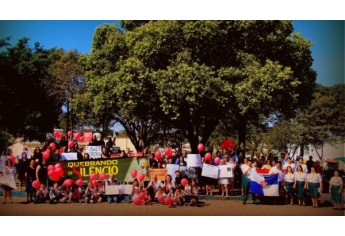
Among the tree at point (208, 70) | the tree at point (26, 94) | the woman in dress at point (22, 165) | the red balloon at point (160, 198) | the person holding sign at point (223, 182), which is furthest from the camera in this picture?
the tree at point (26, 94)

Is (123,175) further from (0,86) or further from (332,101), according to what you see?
(332,101)

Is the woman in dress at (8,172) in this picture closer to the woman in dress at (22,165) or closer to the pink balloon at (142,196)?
the woman in dress at (22,165)

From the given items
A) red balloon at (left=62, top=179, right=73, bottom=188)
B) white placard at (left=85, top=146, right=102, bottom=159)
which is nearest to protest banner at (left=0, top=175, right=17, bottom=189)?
red balloon at (left=62, top=179, right=73, bottom=188)

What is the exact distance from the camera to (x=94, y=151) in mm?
16469

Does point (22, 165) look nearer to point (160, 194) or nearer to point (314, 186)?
point (160, 194)

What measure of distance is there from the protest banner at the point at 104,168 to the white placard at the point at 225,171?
2.62m

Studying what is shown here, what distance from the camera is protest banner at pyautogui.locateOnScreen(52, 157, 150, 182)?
15.2 meters

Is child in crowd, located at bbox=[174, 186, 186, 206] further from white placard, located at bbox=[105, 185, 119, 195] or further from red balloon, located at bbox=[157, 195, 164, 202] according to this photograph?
white placard, located at bbox=[105, 185, 119, 195]

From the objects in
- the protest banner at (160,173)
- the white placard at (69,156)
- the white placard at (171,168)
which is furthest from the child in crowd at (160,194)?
the white placard at (69,156)

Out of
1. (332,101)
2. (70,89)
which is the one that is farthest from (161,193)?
(332,101)

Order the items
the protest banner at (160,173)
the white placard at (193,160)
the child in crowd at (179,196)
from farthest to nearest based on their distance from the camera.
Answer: the white placard at (193,160) → the protest banner at (160,173) → the child in crowd at (179,196)

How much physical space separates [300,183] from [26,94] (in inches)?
527

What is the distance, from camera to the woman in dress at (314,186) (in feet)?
46.5

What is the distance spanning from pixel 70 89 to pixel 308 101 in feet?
44.0
